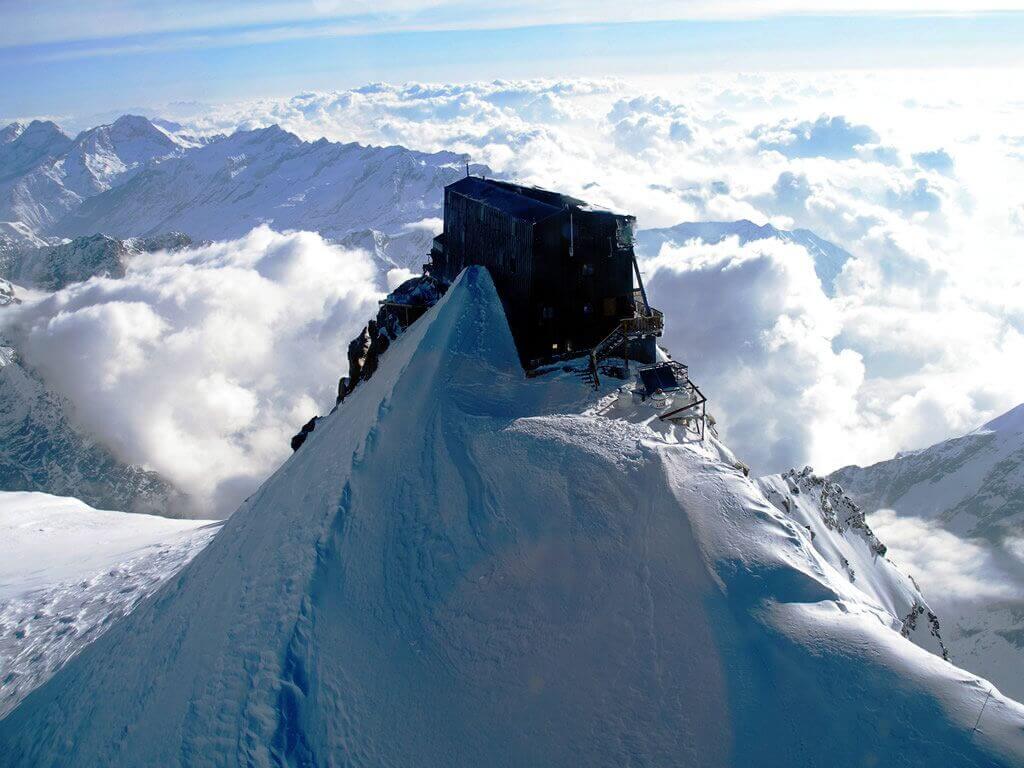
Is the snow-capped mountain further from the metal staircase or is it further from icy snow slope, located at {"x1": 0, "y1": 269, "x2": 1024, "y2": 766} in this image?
icy snow slope, located at {"x1": 0, "y1": 269, "x2": 1024, "y2": 766}

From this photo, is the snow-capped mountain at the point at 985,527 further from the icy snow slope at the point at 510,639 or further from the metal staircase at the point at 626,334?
the icy snow slope at the point at 510,639

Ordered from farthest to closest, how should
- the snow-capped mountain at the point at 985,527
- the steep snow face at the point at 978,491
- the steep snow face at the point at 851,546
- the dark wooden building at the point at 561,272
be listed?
1. the steep snow face at the point at 978,491
2. the snow-capped mountain at the point at 985,527
3. the steep snow face at the point at 851,546
4. the dark wooden building at the point at 561,272

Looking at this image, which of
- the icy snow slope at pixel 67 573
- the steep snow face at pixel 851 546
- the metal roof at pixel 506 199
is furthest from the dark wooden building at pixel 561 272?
the icy snow slope at pixel 67 573

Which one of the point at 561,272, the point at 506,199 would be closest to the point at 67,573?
the point at 561,272

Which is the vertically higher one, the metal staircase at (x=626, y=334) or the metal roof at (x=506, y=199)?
the metal roof at (x=506, y=199)

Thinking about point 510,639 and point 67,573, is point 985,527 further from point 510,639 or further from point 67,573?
point 67,573

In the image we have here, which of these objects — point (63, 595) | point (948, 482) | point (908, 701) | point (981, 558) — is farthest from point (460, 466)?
point (948, 482)

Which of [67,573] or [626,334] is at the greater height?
[626,334]
